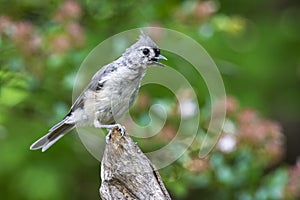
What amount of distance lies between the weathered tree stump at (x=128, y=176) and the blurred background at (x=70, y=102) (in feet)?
3.82

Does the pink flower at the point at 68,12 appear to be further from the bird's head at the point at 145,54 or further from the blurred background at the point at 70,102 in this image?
the bird's head at the point at 145,54

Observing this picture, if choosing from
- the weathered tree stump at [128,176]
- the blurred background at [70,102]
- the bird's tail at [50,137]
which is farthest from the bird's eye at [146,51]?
the blurred background at [70,102]

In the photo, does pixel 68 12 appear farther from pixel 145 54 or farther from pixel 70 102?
pixel 145 54

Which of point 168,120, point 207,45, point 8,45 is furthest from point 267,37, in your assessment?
point 8,45

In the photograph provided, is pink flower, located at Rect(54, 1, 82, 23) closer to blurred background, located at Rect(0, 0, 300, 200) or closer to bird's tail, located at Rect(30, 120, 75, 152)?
blurred background, located at Rect(0, 0, 300, 200)

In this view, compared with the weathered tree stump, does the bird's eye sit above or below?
above

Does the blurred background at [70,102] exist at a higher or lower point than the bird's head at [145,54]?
lower

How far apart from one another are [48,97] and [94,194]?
4.45 feet

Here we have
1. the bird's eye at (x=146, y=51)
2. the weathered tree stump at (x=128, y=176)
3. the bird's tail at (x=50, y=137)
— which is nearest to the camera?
the weathered tree stump at (x=128, y=176)

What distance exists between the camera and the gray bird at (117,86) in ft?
9.10

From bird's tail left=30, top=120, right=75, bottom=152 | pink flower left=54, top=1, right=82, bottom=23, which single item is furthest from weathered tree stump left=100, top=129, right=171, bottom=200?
pink flower left=54, top=1, right=82, bottom=23

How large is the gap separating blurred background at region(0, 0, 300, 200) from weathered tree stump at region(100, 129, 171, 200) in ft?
3.82

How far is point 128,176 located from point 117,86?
48 centimetres

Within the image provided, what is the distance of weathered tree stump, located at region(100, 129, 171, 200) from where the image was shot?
2479 millimetres
